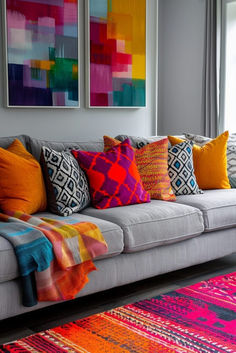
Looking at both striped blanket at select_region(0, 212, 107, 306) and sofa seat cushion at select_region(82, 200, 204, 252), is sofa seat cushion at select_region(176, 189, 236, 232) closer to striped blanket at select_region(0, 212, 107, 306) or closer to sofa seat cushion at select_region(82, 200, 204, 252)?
sofa seat cushion at select_region(82, 200, 204, 252)

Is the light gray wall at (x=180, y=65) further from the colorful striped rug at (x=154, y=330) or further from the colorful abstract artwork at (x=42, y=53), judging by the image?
the colorful striped rug at (x=154, y=330)

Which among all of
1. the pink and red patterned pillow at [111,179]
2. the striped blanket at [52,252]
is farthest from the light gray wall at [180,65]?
the striped blanket at [52,252]

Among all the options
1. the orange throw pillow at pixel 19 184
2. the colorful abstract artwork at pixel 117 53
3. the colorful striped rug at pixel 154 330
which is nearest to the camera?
the colorful striped rug at pixel 154 330

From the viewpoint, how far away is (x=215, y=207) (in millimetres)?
3422

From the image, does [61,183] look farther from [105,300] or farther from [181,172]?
[181,172]

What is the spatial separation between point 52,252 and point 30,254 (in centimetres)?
13

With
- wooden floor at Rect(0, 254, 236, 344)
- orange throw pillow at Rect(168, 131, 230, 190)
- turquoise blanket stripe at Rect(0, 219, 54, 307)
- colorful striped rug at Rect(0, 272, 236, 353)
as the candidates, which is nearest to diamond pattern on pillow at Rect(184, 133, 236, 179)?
orange throw pillow at Rect(168, 131, 230, 190)

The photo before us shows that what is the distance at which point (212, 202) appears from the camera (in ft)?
11.3

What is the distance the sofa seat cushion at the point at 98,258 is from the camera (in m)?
2.35

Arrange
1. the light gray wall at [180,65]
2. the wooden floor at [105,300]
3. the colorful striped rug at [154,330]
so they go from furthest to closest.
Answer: the light gray wall at [180,65] < the wooden floor at [105,300] < the colorful striped rug at [154,330]

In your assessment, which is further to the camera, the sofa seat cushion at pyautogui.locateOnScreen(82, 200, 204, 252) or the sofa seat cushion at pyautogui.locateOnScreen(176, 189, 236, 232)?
the sofa seat cushion at pyautogui.locateOnScreen(176, 189, 236, 232)

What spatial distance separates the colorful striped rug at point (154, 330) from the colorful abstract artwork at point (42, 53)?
2.09 meters

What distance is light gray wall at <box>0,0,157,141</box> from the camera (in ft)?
13.6

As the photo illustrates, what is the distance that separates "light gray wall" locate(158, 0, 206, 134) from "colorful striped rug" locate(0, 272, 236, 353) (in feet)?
9.27
